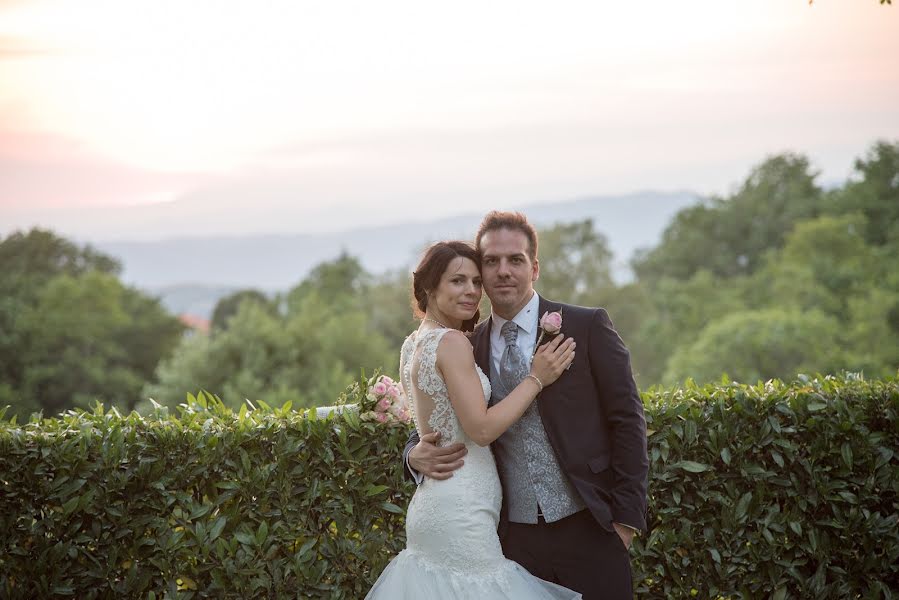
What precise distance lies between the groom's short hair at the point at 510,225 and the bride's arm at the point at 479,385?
0.44 m

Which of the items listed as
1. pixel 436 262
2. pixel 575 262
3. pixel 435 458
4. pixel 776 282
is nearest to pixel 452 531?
pixel 435 458

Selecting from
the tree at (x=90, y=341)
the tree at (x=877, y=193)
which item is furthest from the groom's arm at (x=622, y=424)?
the tree at (x=877, y=193)

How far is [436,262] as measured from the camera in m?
3.99

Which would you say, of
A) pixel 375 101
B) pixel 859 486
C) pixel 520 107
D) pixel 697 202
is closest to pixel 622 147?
pixel 520 107

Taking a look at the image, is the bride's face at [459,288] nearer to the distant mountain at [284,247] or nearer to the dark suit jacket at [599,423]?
the dark suit jacket at [599,423]

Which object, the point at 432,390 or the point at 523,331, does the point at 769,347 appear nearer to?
the point at 523,331

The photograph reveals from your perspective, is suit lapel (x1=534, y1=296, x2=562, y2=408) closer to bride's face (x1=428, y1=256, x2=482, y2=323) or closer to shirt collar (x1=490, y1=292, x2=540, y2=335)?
shirt collar (x1=490, y1=292, x2=540, y2=335)

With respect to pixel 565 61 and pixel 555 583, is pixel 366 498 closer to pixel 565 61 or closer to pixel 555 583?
pixel 555 583

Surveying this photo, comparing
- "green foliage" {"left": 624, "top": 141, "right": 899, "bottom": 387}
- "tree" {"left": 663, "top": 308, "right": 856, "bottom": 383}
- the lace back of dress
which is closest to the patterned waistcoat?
the lace back of dress

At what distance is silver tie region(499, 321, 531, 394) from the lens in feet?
13.0

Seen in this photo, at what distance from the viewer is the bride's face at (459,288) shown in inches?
157

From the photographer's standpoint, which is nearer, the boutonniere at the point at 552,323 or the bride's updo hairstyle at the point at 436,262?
the boutonniere at the point at 552,323

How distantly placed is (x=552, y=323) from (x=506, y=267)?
0.33 meters

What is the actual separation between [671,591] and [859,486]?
3.92ft
